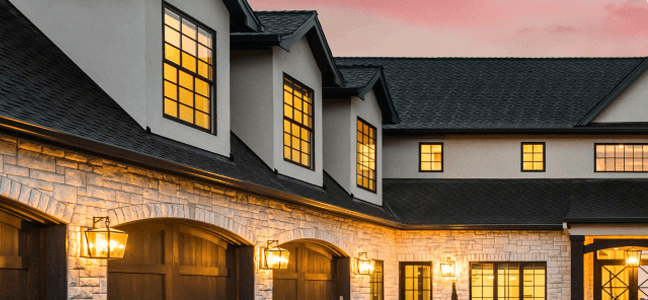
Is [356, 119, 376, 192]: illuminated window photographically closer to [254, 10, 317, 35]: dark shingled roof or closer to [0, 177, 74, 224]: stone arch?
[254, 10, 317, 35]: dark shingled roof

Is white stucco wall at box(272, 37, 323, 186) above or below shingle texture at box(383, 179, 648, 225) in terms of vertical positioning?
above

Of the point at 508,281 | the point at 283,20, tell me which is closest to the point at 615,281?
the point at 508,281

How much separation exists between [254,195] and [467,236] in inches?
380

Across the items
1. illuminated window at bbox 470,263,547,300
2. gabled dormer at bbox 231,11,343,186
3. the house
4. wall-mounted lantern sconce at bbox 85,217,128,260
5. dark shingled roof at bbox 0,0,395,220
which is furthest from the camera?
illuminated window at bbox 470,263,547,300

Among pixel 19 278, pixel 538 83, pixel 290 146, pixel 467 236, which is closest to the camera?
pixel 19 278

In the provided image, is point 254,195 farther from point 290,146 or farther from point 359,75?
point 359,75

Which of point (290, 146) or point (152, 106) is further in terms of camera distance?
point (290, 146)

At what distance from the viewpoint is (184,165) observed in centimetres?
992

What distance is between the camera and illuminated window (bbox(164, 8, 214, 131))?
11102 millimetres

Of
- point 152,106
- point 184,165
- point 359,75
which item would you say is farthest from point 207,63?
point 359,75

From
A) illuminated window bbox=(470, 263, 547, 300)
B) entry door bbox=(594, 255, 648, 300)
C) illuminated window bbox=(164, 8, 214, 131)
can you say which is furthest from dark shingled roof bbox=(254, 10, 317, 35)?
entry door bbox=(594, 255, 648, 300)

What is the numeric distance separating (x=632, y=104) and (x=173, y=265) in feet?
48.9

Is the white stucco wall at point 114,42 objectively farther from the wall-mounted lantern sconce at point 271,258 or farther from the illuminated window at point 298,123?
the illuminated window at point 298,123

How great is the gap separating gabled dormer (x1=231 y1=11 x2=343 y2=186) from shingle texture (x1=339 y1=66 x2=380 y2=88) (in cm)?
222
